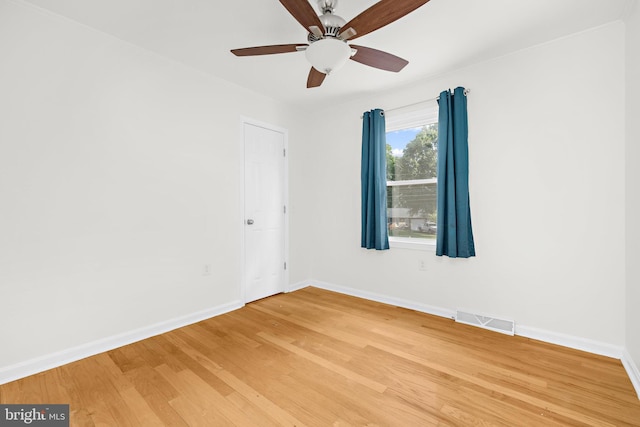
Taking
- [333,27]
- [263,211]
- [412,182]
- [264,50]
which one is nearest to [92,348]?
[263,211]

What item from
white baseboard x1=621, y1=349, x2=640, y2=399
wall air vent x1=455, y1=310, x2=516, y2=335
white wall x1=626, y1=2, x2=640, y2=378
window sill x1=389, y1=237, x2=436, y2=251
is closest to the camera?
white baseboard x1=621, y1=349, x2=640, y2=399

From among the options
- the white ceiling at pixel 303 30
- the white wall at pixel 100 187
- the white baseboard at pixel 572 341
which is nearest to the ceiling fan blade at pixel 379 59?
the white ceiling at pixel 303 30

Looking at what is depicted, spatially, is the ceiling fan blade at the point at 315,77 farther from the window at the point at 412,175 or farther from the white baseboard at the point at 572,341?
the white baseboard at the point at 572,341

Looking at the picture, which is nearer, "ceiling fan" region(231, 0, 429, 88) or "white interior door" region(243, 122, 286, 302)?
"ceiling fan" region(231, 0, 429, 88)

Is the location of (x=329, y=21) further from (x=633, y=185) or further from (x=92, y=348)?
(x=92, y=348)

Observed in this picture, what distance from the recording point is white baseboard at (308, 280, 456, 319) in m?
3.14

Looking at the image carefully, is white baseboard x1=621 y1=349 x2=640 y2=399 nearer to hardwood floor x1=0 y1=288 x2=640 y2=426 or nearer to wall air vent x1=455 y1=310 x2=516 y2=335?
hardwood floor x1=0 y1=288 x2=640 y2=426

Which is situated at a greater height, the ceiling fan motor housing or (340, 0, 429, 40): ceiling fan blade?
the ceiling fan motor housing

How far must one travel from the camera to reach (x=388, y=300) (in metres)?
3.57

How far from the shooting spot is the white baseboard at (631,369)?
73.1 inches

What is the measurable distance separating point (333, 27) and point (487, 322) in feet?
9.64

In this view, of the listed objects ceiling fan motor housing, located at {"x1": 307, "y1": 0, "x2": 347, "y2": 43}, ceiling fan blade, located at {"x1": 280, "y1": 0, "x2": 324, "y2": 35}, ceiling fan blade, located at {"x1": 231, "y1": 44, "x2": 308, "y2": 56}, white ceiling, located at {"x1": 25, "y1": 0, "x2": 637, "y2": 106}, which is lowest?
ceiling fan blade, located at {"x1": 231, "y1": 44, "x2": 308, "y2": 56}

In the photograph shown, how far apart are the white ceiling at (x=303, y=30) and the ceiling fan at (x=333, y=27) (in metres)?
0.34

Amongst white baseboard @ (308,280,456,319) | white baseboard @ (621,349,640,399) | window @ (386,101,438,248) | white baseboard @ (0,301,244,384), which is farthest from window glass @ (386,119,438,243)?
white baseboard @ (0,301,244,384)
